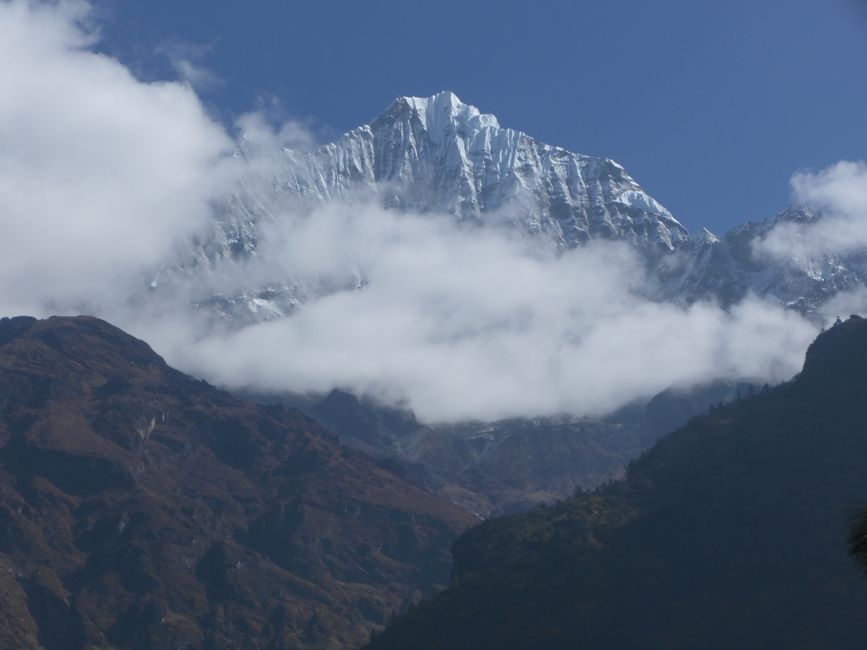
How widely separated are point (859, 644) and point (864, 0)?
18155 centimetres

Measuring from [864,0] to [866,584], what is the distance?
561 feet

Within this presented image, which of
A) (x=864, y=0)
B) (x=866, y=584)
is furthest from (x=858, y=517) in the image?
(x=866, y=584)

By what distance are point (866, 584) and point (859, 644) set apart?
12.9 metres

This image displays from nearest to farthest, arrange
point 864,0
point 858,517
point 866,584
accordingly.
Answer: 1. point 858,517
2. point 864,0
3. point 866,584

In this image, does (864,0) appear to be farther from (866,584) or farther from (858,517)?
(866,584)

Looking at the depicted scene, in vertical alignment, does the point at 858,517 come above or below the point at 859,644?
below

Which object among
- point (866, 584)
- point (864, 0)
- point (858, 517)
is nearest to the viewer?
point (858, 517)

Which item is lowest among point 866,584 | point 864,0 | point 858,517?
point 858,517

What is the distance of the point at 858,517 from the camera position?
29.2 m

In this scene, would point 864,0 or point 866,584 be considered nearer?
point 864,0

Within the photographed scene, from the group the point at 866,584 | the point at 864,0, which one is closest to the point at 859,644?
the point at 866,584

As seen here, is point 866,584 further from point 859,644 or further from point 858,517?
point 858,517

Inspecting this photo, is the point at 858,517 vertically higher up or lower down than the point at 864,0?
lower down

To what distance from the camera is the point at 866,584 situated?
7520 inches
